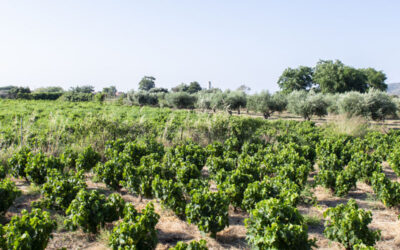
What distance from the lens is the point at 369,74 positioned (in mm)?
63438

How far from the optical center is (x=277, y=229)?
3963 mm

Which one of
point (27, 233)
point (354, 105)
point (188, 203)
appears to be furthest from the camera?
point (354, 105)

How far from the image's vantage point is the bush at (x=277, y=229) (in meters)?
3.95

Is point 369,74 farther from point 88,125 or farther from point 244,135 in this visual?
point 88,125

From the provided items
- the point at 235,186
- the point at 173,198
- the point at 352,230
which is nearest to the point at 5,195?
the point at 173,198

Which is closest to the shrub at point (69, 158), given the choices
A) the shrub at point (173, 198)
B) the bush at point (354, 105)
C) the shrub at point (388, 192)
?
the shrub at point (173, 198)

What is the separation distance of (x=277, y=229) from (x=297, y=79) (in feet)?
209

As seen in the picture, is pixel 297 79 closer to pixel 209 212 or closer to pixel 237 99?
pixel 237 99

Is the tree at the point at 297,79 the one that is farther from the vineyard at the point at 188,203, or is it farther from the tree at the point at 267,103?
the vineyard at the point at 188,203

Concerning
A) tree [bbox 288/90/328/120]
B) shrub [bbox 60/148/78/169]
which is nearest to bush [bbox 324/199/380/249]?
shrub [bbox 60/148/78/169]

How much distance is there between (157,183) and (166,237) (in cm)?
123

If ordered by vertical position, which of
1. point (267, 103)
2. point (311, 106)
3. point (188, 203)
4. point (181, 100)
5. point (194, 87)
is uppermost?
point (194, 87)

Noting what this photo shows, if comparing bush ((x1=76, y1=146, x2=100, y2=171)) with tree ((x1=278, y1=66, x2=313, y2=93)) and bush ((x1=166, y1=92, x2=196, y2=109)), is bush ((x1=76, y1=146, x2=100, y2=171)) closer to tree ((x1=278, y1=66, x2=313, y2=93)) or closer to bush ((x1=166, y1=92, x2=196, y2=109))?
bush ((x1=166, y1=92, x2=196, y2=109))

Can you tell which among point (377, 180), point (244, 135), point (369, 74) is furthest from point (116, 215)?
point (369, 74)
